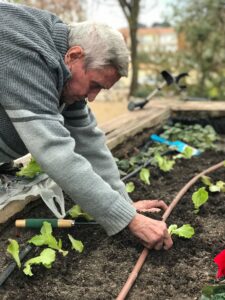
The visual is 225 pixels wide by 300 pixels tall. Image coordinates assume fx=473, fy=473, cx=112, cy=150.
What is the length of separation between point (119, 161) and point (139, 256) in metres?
1.35

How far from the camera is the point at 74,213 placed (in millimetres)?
2492

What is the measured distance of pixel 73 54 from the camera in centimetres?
192

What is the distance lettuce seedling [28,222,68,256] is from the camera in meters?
2.13

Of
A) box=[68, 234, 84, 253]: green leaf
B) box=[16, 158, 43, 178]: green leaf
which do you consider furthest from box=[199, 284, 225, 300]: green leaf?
box=[16, 158, 43, 178]: green leaf

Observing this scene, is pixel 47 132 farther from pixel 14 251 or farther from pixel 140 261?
pixel 140 261

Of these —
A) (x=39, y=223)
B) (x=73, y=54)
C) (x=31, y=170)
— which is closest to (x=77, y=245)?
(x=39, y=223)

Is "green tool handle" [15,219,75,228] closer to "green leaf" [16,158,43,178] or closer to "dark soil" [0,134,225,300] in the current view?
"dark soil" [0,134,225,300]

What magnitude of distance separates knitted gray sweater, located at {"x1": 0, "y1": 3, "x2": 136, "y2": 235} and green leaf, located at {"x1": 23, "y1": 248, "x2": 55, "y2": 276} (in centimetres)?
27

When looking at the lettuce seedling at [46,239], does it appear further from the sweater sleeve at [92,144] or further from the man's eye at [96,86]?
the man's eye at [96,86]

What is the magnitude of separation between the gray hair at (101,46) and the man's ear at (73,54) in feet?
0.06

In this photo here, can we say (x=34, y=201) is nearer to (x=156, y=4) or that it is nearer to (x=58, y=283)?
(x=58, y=283)

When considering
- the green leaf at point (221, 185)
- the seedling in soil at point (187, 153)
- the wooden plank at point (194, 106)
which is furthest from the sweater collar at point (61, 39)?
the wooden plank at point (194, 106)

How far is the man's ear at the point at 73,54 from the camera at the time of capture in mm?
1906

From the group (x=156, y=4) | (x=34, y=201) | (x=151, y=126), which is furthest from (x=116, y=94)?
(x=34, y=201)
